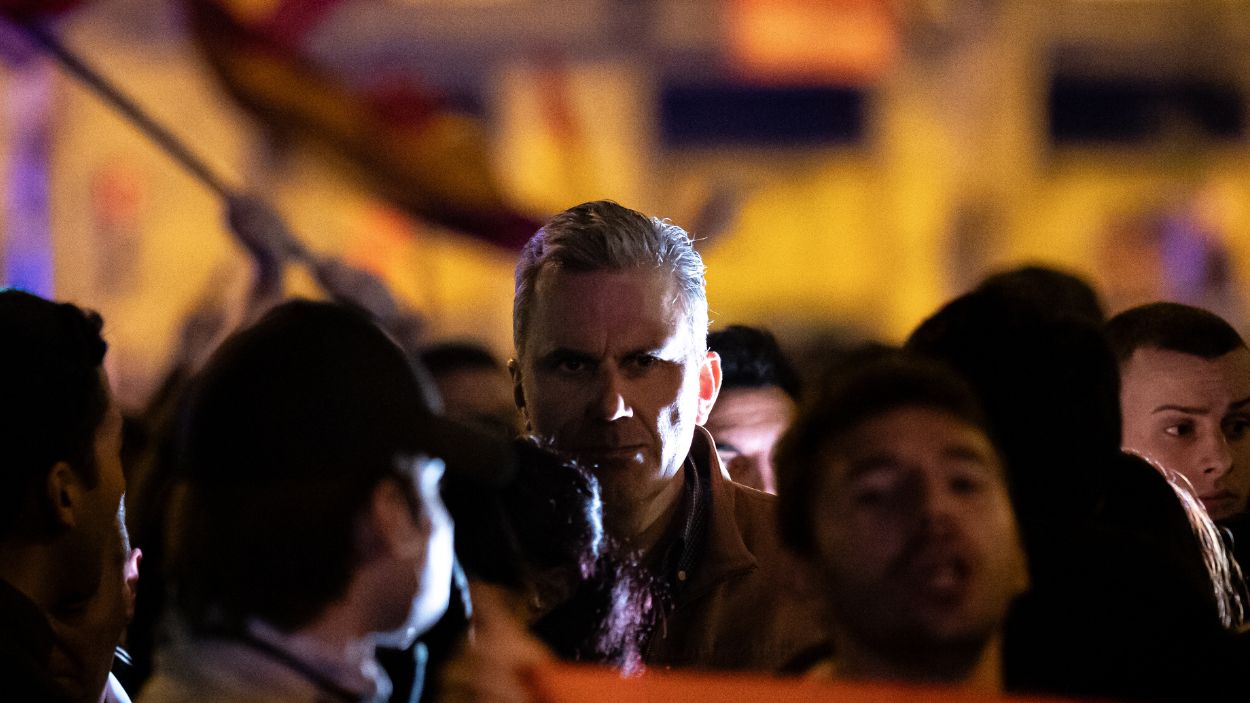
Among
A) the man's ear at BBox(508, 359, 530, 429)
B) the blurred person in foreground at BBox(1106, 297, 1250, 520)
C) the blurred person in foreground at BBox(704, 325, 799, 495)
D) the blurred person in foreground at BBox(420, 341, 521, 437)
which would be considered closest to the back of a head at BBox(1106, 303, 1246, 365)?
the blurred person in foreground at BBox(1106, 297, 1250, 520)

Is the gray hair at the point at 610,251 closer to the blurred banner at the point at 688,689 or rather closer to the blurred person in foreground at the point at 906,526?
the blurred person in foreground at the point at 906,526

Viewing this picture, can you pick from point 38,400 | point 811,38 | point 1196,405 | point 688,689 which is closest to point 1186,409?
point 1196,405

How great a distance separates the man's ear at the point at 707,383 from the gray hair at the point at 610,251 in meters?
0.07

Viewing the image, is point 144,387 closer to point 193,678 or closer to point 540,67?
point 540,67

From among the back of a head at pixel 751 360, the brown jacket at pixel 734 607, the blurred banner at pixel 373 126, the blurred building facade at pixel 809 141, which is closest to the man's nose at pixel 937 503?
the brown jacket at pixel 734 607

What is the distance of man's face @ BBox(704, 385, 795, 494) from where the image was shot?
12.5ft

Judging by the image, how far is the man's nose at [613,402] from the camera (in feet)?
8.57

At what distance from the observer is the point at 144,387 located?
14.1m

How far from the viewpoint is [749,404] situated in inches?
152

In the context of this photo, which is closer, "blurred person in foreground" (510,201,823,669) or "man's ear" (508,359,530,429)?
"blurred person in foreground" (510,201,823,669)

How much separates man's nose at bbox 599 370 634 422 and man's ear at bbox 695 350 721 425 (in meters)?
0.19

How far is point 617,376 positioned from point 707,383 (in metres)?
0.25

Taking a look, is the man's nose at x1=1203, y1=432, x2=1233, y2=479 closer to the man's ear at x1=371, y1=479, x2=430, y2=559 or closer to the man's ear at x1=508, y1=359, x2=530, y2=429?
the man's ear at x1=508, y1=359, x2=530, y2=429

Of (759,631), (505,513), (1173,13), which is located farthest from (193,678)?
(1173,13)
